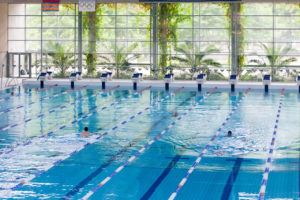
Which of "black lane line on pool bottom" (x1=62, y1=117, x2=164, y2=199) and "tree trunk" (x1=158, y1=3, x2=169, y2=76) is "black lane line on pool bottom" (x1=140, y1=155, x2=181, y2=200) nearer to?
"black lane line on pool bottom" (x1=62, y1=117, x2=164, y2=199)

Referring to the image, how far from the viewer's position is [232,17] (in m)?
36.4

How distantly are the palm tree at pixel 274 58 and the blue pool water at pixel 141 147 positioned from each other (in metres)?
6.89

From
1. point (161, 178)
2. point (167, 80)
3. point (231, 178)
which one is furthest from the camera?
point (167, 80)

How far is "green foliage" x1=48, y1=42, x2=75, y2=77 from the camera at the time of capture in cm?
3834

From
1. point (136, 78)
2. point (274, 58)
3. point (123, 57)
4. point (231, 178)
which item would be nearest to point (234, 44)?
point (274, 58)

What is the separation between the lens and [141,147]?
1866 centimetres

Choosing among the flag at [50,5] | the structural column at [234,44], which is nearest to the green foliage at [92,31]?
the flag at [50,5]

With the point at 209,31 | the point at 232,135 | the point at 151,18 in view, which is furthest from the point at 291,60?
the point at 232,135

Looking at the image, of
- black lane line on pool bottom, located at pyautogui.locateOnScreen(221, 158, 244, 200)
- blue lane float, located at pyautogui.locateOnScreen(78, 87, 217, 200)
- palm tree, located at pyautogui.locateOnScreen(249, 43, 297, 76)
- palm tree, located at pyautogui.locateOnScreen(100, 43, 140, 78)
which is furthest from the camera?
palm tree, located at pyautogui.locateOnScreen(100, 43, 140, 78)

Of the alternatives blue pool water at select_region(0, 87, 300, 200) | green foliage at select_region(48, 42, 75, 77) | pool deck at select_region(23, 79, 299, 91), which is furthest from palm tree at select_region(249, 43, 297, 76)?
green foliage at select_region(48, 42, 75, 77)

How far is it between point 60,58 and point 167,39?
217 inches

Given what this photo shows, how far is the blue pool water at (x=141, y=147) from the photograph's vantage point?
14422 mm

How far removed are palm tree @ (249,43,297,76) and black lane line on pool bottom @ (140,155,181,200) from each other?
64.6 ft

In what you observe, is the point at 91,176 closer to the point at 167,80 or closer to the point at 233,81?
the point at 233,81
